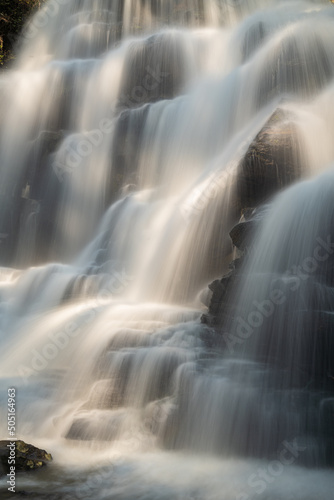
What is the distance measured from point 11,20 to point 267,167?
2153cm

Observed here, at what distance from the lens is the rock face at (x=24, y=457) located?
4773mm

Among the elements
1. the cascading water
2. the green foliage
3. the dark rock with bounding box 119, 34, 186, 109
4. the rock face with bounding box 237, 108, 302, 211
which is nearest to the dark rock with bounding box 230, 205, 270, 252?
the cascading water

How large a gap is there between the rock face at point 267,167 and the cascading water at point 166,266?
66 millimetres

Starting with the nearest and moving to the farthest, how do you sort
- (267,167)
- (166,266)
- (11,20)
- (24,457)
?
(24,457) < (267,167) < (166,266) < (11,20)

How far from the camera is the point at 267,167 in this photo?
925cm

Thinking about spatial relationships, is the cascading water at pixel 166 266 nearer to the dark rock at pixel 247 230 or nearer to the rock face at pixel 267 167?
the rock face at pixel 267 167

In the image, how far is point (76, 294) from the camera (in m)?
10.6

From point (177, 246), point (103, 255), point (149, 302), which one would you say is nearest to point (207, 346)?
point (149, 302)

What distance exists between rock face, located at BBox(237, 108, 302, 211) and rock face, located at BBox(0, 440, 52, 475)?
6.08 meters

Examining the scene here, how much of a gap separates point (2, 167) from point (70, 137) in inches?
110

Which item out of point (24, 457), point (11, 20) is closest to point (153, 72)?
point (11, 20)

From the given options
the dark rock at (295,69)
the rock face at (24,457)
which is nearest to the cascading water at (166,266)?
the dark rock at (295,69)

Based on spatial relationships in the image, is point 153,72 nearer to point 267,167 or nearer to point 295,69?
point 295,69

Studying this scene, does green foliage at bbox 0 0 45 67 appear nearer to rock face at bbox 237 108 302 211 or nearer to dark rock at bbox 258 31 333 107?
dark rock at bbox 258 31 333 107
